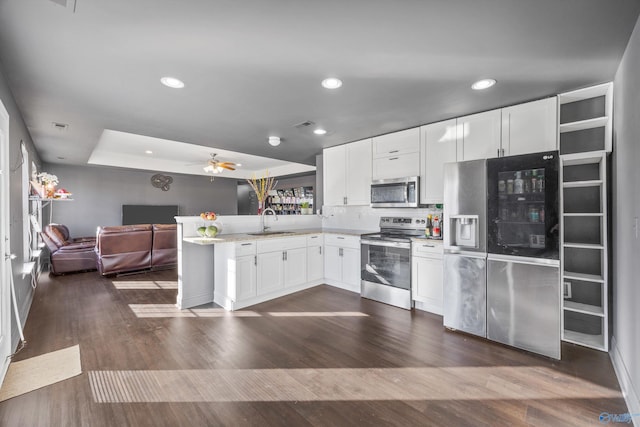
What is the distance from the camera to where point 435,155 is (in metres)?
3.59

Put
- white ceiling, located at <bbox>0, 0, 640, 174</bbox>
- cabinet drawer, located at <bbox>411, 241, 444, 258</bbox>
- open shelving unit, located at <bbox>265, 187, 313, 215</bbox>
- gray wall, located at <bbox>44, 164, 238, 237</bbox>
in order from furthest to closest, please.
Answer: open shelving unit, located at <bbox>265, 187, 313, 215</bbox>, gray wall, located at <bbox>44, 164, 238, 237</bbox>, cabinet drawer, located at <bbox>411, 241, 444, 258</bbox>, white ceiling, located at <bbox>0, 0, 640, 174</bbox>

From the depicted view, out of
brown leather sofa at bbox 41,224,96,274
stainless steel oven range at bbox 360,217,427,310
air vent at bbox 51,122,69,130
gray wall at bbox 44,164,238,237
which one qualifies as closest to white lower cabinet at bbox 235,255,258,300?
stainless steel oven range at bbox 360,217,427,310

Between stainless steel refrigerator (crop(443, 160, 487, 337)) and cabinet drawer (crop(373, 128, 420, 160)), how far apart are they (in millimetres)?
895

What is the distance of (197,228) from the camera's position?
3707 mm

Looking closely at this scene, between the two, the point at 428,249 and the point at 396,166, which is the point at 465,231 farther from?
the point at 396,166

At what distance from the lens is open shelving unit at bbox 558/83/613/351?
258 centimetres

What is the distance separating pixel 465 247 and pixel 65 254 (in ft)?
22.1

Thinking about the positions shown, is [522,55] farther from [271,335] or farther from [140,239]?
[140,239]

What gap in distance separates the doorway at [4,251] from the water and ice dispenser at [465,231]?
3.95 m

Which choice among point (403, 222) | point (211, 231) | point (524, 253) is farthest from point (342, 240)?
point (524, 253)

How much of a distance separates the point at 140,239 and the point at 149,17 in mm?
4770

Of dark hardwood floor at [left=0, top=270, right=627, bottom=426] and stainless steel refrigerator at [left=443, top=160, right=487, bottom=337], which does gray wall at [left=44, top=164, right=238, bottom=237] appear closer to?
dark hardwood floor at [left=0, top=270, right=627, bottom=426]

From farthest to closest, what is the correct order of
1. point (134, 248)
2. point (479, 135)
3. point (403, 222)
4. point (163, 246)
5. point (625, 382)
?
1. point (163, 246)
2. point (134, 248)
3. point (403, 222)
4. point (479, 135)
5. point (625, 382)

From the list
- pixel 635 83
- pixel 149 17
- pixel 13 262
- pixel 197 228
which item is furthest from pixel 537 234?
pixel 13 262
